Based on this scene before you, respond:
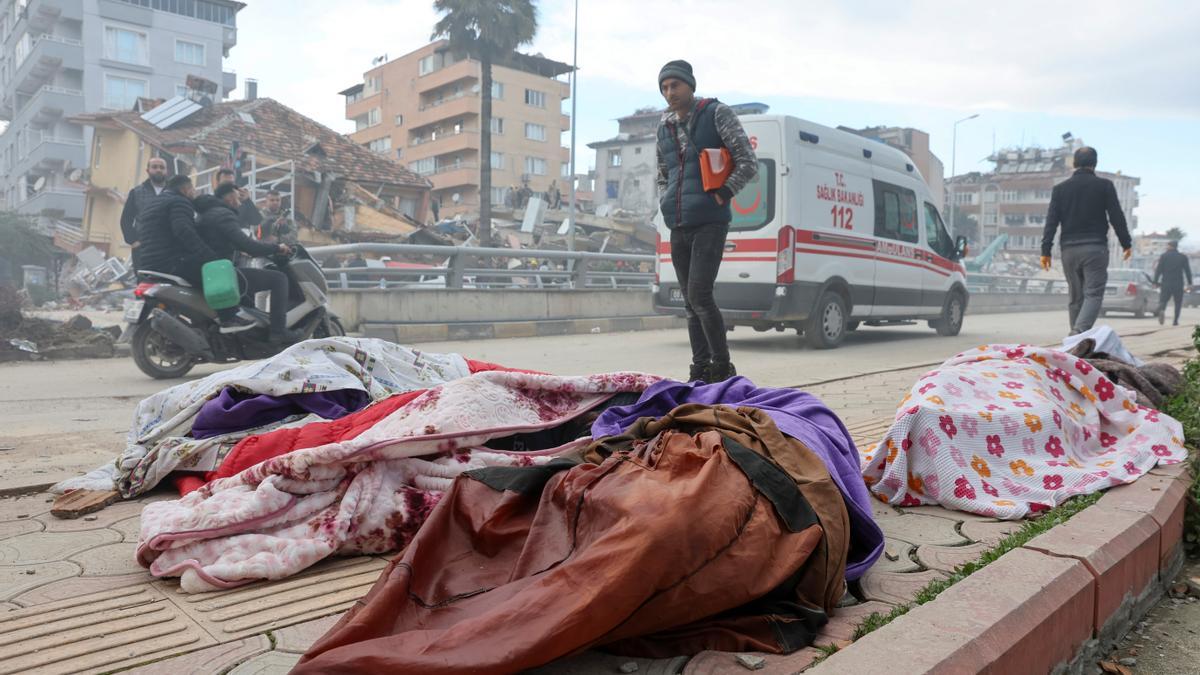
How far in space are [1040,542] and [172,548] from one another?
239cm

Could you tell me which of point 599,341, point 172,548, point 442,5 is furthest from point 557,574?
point 442,5

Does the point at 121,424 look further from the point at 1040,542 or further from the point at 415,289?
the point at 415,289

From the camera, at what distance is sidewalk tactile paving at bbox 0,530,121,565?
2548 mm

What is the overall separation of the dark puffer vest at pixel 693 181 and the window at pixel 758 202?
3935mm

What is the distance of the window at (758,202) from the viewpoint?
32.5ft

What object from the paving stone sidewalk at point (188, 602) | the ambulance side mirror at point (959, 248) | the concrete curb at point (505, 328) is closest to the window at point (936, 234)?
the ambulance side mirror at point (959, 248)

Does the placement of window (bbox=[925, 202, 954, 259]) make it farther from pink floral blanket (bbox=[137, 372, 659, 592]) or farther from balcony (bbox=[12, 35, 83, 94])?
balcony (bbox=[12, 35, 83, 94])

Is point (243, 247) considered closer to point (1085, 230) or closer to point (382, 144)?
point (1085, 230)

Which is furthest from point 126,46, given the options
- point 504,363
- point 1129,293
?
point 504,363

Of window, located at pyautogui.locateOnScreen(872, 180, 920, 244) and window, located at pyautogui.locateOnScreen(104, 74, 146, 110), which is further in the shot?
window, located at pyautogui.locateOnScreen(104, 74, 146, 110)

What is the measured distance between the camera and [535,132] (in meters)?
69.4

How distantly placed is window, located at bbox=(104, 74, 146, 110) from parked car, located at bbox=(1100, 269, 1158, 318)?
196 ft

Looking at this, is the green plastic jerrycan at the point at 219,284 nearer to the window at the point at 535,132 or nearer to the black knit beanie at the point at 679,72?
the black knit beanie at the point at 679,72

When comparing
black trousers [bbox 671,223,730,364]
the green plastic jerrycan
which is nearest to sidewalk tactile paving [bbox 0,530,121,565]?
black trousers [bbox 671,223,730,364]
